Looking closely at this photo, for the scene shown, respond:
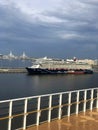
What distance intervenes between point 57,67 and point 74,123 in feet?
531

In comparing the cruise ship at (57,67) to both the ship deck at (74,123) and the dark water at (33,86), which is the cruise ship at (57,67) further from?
the ship deck at (74,123)

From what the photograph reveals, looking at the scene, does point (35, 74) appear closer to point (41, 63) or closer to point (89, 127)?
point (41, 63)

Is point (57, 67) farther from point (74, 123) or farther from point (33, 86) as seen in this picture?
point (74, 123)

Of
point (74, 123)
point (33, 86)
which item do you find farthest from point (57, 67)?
point (74, 123)

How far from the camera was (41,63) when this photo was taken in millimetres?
167500

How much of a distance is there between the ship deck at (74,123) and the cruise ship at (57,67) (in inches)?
5569

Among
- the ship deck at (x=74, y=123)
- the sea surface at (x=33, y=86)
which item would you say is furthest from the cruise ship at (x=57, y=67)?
the ship deck at (x=74, y=123)

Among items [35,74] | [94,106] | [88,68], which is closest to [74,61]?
[88,68]

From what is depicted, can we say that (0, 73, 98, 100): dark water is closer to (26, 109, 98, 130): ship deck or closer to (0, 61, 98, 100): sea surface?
(0, 61, 98, 100): sea surface

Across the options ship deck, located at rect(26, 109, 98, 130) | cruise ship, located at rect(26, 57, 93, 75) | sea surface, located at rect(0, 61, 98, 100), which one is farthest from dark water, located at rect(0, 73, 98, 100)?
ship deck, located at rect(26, 109, 98, 130)

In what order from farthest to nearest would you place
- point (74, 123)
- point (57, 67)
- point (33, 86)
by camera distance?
point (57, 67)
point (33, 86)
point (74, 123)

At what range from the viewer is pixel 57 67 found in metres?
175

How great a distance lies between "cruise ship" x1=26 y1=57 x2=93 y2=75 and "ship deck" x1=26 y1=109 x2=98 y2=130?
464 ft

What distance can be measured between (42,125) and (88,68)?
17622cm
